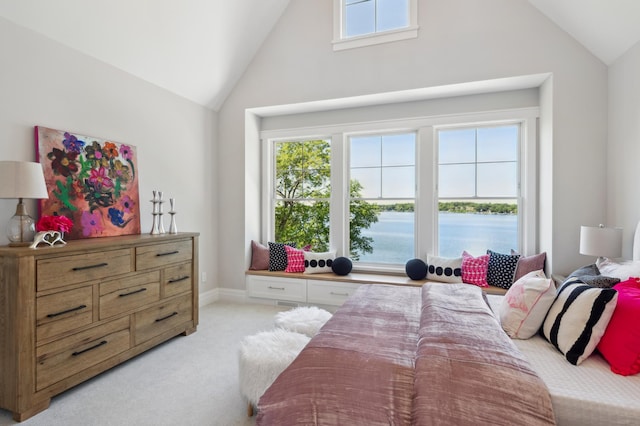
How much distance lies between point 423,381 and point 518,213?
2.99 m

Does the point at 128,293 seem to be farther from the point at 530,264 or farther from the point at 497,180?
the point at 497,180

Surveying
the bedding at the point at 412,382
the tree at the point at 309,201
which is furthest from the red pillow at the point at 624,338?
the tree at the point at 309,201

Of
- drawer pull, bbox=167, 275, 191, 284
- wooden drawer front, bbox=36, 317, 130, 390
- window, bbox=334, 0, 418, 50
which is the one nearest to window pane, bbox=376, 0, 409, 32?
window, bbox=334, 0, 418, 50

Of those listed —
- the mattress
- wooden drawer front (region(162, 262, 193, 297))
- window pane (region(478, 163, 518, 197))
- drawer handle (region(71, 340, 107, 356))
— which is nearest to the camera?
the mattress

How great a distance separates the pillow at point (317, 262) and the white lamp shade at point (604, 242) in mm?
2488

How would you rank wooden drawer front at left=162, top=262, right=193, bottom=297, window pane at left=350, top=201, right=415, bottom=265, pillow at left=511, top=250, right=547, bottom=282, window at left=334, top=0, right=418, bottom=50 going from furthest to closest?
1. window pane at left=350, top=201, right=415, bottom=265
2. window at left=334, top=0, right=418, bottom=50
3. pillow at left=511, top=250, right=547, bottom=282
4. wooden drawer front at left=162, top=262, right=193, bottom=297

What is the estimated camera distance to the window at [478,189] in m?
3.61

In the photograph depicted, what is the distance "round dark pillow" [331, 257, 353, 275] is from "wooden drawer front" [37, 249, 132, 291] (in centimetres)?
216

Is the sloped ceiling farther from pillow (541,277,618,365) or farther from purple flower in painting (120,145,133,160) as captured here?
pillow (541,277,618,365)

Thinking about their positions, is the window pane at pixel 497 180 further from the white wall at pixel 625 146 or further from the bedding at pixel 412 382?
the bedding at pixel 412 382

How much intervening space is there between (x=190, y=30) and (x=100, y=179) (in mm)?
1694

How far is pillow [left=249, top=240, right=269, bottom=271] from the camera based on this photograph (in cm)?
425

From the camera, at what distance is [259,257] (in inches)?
168

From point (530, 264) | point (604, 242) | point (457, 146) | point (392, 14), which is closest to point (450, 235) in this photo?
point (530, 264)
